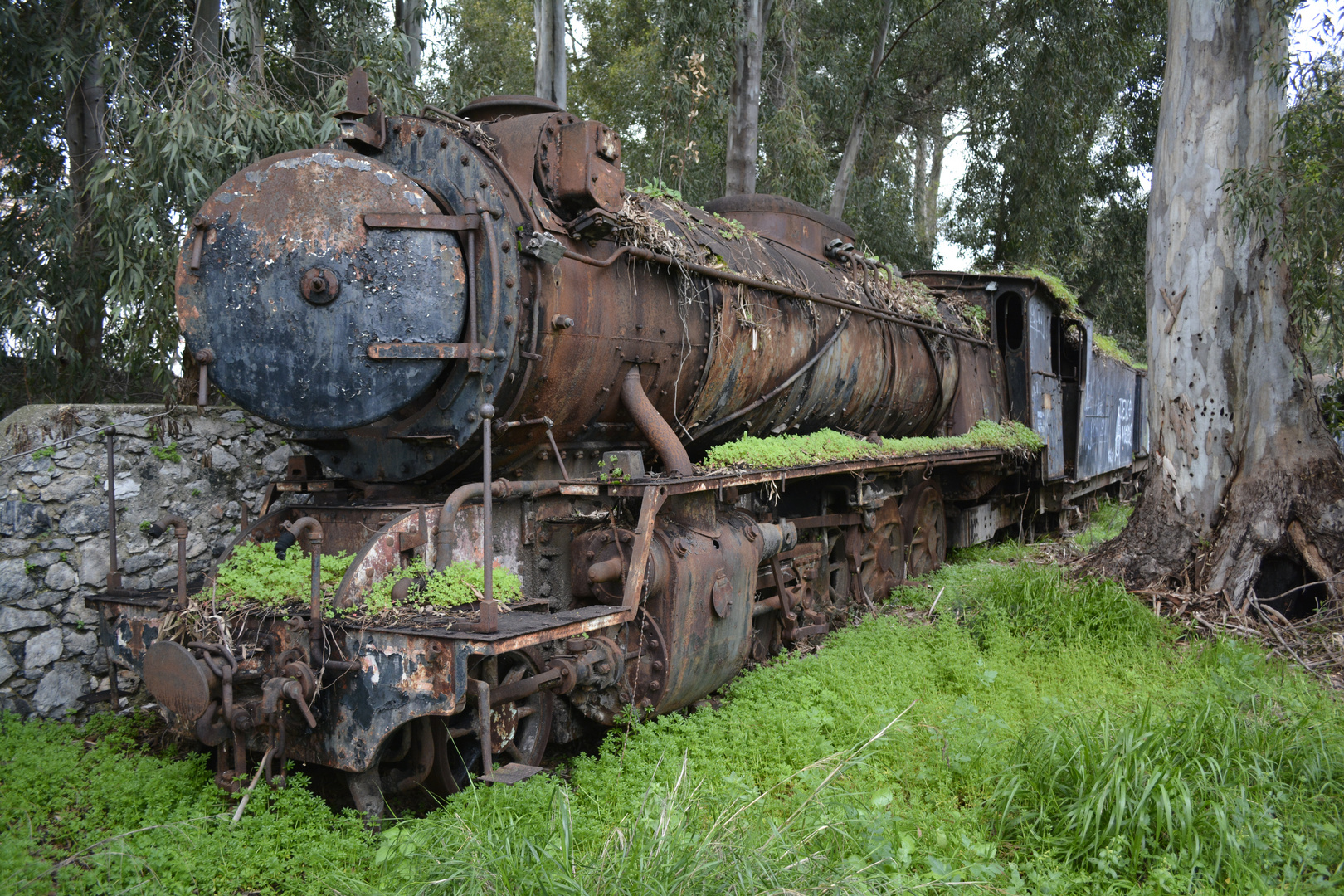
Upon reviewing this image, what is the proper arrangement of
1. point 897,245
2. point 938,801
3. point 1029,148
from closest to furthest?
1. point 938,801
2. point 1029,148
3. point 897,245

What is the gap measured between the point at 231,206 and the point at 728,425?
113 inches

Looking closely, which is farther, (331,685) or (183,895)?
(331,685)

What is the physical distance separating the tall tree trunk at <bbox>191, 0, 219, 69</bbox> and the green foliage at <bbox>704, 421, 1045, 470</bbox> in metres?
5.15

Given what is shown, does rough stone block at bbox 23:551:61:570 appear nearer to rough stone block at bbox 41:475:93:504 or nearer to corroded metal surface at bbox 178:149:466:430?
rough stone block at bbox 41:475:93:504

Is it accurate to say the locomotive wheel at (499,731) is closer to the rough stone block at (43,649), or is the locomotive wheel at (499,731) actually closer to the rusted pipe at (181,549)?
the rusted pipe at (181,549)

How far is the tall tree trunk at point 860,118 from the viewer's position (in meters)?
17.2

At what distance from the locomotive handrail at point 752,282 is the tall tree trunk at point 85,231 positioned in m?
4.57

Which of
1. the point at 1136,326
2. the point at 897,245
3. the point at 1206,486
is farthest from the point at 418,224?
the point at 1136,326

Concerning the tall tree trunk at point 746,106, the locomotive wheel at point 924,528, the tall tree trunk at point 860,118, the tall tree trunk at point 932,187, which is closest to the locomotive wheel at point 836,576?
the locomotive wheel at point 924,528

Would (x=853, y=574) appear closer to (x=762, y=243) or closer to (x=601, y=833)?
(x=762, y=243)

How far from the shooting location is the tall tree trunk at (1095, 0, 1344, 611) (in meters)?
6.46

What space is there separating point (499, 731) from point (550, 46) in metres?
9.86

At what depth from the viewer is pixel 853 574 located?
23.3ft

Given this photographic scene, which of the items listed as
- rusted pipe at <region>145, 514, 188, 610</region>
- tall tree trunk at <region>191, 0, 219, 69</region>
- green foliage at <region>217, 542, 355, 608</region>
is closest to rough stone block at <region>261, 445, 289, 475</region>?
green foliage at <region>217, 542, 355, 608</region>
